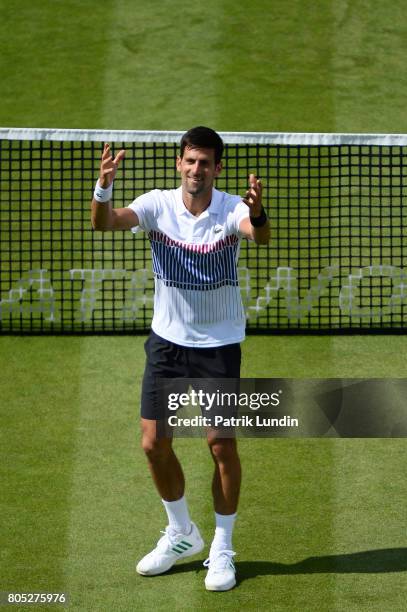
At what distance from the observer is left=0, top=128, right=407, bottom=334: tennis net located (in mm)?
12422

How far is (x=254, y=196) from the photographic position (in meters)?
7.91

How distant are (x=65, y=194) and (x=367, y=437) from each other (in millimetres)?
5486

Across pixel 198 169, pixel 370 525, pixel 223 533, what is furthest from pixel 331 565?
pixel 198 169

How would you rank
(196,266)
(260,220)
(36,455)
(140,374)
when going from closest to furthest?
(260,220) < (196,266) < (36,455) < (140,374)

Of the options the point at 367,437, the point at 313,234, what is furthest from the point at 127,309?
the point at 367,437

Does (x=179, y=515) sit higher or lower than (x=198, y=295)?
lower

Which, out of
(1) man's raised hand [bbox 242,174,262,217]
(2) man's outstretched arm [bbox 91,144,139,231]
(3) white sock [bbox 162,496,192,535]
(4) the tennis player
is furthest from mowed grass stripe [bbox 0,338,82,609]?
(1) man's raised hand [bbox 242,174,262,217]

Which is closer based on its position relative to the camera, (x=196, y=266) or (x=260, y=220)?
(x=260, y=220)

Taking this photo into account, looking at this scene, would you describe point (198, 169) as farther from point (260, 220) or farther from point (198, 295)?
point (198, 295)

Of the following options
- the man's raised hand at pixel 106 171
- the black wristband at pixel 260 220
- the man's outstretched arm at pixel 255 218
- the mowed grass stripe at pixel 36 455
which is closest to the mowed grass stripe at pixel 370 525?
the mowed grass stripe at pixel 36 455

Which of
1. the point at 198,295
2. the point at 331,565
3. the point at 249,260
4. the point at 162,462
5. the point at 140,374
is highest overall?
the point at 249,260

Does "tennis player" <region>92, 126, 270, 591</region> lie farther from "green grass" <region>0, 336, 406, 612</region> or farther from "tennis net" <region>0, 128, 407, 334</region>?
"tennis net" <region>0, 128, 407, 334</region>

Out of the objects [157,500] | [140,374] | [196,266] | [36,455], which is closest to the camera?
[196,266]

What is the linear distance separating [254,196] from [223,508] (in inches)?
85.8
